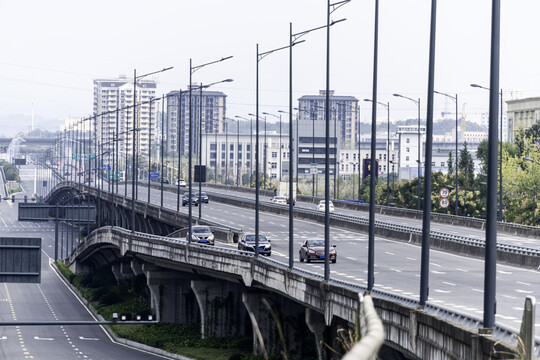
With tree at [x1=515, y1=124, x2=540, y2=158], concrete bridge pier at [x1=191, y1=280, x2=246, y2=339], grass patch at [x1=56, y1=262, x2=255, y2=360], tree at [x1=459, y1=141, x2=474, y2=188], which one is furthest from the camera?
tree at [x1=515, y1=124, x2=540, y2=158]

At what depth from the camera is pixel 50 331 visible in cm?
9519

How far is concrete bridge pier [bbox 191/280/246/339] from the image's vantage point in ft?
244

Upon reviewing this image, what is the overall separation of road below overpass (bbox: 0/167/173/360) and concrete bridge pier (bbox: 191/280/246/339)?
13.6ft

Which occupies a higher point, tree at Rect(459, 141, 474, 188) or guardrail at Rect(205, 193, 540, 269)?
→ tree at Rect(459, 141, 474, 188)

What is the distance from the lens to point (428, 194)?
91.7 feet

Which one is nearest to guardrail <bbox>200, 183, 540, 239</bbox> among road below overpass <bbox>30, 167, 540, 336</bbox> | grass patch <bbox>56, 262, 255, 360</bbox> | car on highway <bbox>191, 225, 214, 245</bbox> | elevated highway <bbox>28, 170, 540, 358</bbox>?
road below overpass <bbox>30, 167, 540, 336</bbox>

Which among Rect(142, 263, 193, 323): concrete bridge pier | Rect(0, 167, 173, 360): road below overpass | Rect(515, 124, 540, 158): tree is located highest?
Rect(515, 124, 540, 158): tree

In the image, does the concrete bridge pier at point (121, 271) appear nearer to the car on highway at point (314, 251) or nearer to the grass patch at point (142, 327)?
the grass patch at point (142, 327)

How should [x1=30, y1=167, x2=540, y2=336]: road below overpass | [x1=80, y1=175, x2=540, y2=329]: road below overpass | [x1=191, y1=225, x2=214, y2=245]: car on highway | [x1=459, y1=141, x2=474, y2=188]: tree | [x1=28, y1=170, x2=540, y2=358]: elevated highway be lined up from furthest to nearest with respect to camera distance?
[x1=459, y1=141, x2=474, y2=188]: tree → [x1=191, y1=225, x2=214, y2=245]: car on highway → [x1=30, y1=167, x2=540, y2=336]: road below overpass → [x1=80, y1=175, x2=540, y2=329]: road below overpass → [x1=28, y1=170, x2=540, y2=358]: elevated highway

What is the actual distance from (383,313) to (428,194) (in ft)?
16.6

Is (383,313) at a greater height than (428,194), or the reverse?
(428,194)

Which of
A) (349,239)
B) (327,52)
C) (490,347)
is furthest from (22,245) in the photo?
(490,347)

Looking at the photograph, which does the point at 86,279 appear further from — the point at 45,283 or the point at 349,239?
the point at 349,239

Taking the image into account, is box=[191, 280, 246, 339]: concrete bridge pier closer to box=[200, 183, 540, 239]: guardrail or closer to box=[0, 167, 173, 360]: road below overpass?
box=[0, 167, 173, 360]: road below overpass
